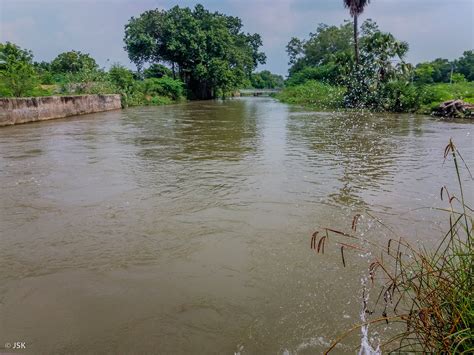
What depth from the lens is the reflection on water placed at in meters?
2.45

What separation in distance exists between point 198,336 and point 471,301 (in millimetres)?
1544

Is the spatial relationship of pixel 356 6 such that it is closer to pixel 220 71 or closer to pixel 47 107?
pixel 220 71

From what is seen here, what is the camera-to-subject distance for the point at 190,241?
3.75 m

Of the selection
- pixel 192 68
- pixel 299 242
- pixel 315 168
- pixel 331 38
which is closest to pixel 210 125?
pixel 315 168

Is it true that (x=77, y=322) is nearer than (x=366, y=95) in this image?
Yes

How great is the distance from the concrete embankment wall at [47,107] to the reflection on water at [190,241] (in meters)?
6.43

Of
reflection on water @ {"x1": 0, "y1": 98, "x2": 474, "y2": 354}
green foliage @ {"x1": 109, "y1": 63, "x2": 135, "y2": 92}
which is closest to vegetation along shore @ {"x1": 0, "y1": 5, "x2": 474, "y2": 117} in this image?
green foliage @ {"x1": 109, "y1": 63, "x2": 135, "y2": 92}

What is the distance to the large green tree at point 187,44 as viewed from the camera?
33.3 m

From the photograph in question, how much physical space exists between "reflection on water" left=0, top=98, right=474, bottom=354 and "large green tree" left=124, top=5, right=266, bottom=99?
2756cm

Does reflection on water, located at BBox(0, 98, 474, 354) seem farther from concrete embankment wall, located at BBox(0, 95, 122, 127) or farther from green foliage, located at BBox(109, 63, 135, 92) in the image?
green foliage, located at BBox(109, 63, 135, 92)

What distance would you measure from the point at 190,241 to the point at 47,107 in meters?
Answer: 15.0

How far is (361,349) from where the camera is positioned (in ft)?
7.16

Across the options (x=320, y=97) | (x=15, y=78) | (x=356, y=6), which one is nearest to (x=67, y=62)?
(x=15, y=78)

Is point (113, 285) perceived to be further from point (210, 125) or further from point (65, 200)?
point (210, 125)
